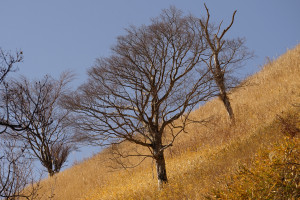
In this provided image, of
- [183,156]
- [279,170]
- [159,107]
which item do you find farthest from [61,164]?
[279,170]

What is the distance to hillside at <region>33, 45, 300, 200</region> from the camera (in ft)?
26.4

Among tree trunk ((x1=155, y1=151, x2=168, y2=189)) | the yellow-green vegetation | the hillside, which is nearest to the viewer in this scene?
the yellow-green vegetation

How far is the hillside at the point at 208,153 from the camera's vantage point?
26.4 feet

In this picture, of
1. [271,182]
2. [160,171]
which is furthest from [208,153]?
[271,182]

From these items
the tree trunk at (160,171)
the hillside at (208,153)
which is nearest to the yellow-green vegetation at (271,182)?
the hillside at (208,153)

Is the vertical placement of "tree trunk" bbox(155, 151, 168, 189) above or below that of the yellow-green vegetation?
above

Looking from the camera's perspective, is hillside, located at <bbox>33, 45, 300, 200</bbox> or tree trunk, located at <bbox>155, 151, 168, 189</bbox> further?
tree trunk, located at <bbox>155, 151, 168, 189</bbox>

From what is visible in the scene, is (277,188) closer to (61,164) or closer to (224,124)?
(224,124)

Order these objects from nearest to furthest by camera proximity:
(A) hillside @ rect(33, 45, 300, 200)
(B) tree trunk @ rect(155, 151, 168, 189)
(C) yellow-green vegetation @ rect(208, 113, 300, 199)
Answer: (C) yellow-green vegetation @ rect(208, 113, 300, 199) < (A) hillside @ rect(33, 45, 300, 200) < (B) tree trunk @ rect(155, 151, 168, 189)

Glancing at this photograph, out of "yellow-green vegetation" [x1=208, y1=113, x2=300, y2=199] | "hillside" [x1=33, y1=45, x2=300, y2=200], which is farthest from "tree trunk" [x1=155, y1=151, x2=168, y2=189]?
"yellow-green vegetation" [x1=208, y1=113, x2=300, y2=199]

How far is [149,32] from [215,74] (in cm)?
258

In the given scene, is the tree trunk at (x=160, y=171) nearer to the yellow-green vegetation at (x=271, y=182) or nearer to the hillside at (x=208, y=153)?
the hillside at (x=208, y=153)

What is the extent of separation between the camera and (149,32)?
958 cm

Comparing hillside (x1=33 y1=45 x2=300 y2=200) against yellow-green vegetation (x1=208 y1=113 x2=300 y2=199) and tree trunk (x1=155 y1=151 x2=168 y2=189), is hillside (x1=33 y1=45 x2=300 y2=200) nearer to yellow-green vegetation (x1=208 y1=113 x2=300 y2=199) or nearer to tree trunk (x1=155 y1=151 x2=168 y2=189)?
tree trunk (x1=155 y1=151 x2=168 y2=189)
